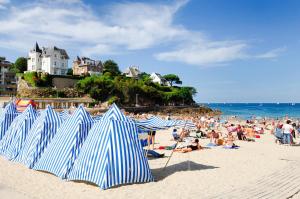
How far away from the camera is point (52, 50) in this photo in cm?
8050

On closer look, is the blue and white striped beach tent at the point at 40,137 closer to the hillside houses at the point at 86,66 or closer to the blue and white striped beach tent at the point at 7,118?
the blue and white striped beach tent at the point at 7,118

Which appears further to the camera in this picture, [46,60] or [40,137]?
[46,60]

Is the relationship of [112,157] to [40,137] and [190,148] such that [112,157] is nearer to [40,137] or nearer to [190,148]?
[40,137]

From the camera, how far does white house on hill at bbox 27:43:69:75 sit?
262 feet

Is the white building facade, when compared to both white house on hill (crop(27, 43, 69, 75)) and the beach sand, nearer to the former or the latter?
white house on hill (crop(27, 43, 69, 75))

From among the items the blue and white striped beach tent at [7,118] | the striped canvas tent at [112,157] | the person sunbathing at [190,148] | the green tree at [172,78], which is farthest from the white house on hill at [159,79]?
the striped canvas tent at [112,157]

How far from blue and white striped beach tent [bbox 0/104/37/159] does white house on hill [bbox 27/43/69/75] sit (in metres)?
67.9

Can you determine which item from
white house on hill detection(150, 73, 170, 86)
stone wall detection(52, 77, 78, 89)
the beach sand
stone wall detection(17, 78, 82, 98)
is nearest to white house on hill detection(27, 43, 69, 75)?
Answer: stone wall detection(52, 77, 78, 89)

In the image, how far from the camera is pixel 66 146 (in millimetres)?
10273

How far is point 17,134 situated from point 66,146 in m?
4.15

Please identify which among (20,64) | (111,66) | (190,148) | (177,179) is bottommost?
(177,179)

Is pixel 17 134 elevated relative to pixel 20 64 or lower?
lower

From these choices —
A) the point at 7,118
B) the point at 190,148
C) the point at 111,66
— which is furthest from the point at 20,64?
the point at 190,148

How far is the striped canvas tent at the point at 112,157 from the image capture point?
351 inches
